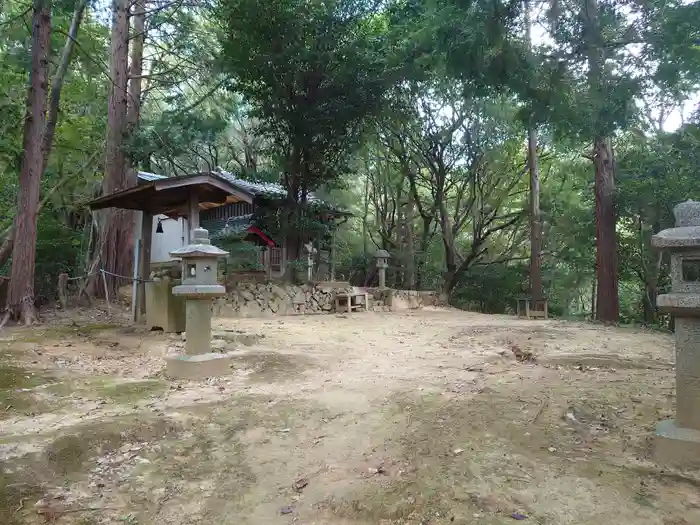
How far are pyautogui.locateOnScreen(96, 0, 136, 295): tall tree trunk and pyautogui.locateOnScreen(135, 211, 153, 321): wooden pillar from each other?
4.14m

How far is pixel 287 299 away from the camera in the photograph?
1537 centimetres

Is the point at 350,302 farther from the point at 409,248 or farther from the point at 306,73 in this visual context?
the point at 306,73

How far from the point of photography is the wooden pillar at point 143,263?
989 cm

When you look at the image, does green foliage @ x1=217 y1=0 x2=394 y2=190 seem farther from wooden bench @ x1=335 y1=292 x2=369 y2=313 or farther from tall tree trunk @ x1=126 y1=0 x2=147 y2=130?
wooden bench @ x1=335 y1=292 x2=369 y2=313

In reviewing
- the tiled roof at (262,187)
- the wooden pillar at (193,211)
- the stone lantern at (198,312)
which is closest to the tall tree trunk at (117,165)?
the tiled roof at (262,187)

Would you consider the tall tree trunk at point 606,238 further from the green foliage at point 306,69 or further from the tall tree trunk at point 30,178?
the tall tree trunk at point 30,178

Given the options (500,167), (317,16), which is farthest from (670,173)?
(317,16)

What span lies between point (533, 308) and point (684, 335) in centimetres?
1318

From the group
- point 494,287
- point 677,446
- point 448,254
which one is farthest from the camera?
point 494,287

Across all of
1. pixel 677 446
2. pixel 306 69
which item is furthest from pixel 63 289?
pixel 677 446

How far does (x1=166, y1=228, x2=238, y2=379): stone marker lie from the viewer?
20.3ft

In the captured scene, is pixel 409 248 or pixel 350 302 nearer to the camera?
pixel 350 302

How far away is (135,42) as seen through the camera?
51.0ft

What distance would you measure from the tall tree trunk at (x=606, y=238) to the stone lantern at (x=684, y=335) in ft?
34.0
